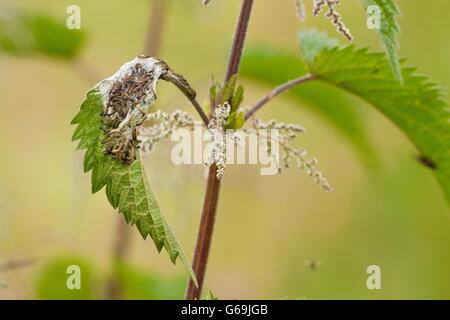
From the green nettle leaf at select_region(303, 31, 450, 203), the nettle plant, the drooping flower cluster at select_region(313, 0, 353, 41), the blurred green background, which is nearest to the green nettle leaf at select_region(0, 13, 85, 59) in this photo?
the blurred green background

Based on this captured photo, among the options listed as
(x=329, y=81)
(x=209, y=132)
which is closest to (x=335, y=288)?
(x=329, y=81)

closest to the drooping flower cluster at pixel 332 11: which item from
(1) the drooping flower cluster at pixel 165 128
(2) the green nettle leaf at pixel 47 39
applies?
(1) the drooping flower cluster at pixel 165 128

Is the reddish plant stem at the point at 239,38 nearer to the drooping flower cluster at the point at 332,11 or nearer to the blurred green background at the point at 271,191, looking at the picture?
the drooping flower cluster at the point at 332,11

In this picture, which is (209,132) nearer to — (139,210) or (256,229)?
(139,210)

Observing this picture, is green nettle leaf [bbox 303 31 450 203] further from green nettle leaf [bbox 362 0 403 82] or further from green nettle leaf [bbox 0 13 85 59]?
green nettle leaf [bbox 0 13 85 59]

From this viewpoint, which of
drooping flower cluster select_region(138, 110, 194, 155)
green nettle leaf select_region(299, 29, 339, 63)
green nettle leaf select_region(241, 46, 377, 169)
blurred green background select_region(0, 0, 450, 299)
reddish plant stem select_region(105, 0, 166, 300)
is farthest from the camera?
blurred green background select_region(0, 0, 450, 299)
